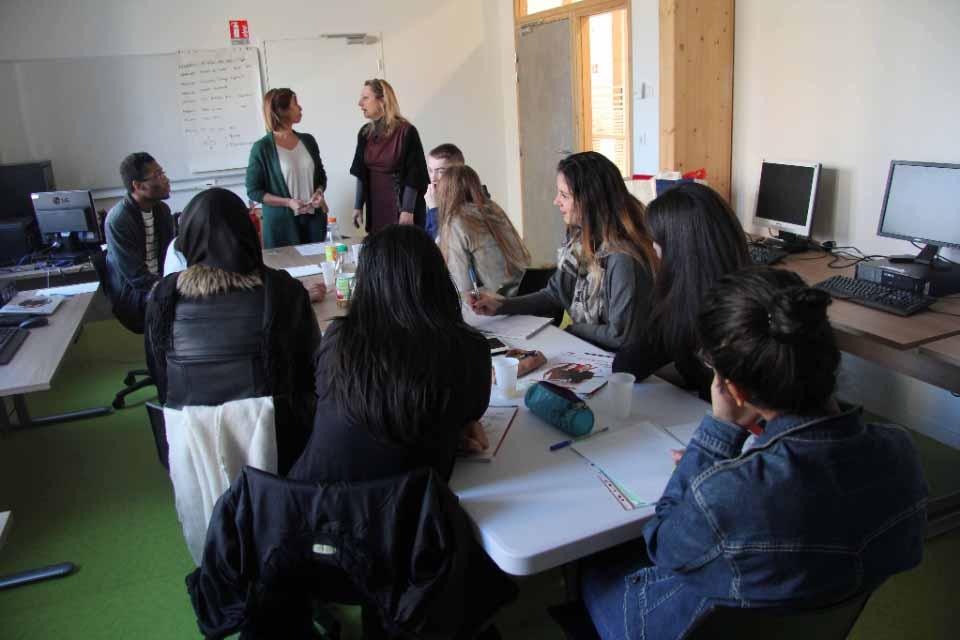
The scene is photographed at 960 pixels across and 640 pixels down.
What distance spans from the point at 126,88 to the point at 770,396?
556cm

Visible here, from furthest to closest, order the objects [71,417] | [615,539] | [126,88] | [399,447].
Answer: [126,88]
[71,417]
[399,447]
[615,539]

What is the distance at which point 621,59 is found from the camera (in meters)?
5.28

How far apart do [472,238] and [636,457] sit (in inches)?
62.6

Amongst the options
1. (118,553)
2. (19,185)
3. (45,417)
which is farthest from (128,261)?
(19,185)

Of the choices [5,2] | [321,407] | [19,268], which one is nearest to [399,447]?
[321,407]

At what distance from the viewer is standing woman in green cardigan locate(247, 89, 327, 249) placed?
4.29 m

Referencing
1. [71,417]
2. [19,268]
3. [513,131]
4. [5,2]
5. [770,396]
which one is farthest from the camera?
[513,131]

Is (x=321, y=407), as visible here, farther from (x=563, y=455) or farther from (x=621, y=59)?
(x=621, y=59)

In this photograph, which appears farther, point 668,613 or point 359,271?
point 359,271

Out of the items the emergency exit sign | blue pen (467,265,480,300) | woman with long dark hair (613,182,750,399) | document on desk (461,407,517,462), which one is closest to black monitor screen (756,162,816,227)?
blue pen (467,265,480,300)

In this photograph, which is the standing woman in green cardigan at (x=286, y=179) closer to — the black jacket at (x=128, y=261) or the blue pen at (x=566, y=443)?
the black jacket at (x=128, y=261)

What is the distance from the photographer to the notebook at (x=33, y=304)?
3117mm

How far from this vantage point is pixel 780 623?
3.62 feet

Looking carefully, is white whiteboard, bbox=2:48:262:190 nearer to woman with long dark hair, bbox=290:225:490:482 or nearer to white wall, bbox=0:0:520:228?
white wall, bbox=0:0:520:228
